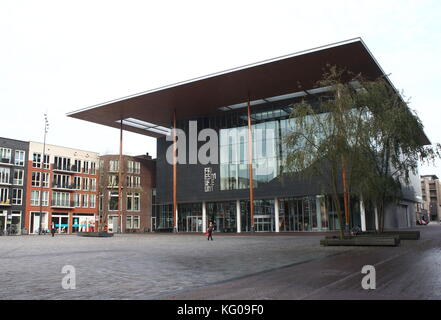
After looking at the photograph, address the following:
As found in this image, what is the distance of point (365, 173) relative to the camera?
67.5ft

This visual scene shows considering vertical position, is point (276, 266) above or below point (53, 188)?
below

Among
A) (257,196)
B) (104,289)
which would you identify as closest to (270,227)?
(257,196)

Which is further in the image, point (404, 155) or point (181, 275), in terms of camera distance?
point (404, 155)

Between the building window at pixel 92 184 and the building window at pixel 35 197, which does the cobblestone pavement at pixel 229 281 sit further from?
the building window at pixel 92 184

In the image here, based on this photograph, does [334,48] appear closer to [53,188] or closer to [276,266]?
[276,266]

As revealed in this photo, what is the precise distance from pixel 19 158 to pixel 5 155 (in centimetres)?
215

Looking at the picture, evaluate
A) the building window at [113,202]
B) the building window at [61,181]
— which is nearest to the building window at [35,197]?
the building window at [61,181]

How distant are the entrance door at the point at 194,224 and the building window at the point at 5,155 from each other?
2867cm

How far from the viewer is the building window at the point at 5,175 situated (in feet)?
203

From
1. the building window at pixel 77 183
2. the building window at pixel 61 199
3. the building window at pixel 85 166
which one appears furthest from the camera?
the building window at pixel 85 166

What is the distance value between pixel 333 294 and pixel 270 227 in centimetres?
4228

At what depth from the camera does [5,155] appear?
6250 centimetres
